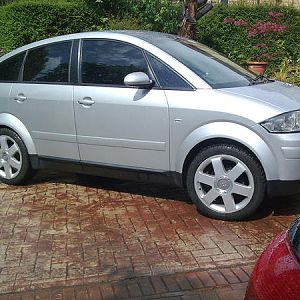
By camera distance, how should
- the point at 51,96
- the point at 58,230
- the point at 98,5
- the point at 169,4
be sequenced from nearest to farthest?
1. the point at 58,230
2. the point at 51,96
3. the point at 169,4
4. the point at 98,5

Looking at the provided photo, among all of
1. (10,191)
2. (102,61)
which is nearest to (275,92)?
(102,61)

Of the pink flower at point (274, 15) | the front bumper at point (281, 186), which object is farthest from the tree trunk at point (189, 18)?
the front bumper at point (281, 186)

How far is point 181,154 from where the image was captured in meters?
4.64

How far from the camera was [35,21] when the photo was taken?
12.4 metres

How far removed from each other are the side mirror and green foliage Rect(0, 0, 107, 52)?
328 inches

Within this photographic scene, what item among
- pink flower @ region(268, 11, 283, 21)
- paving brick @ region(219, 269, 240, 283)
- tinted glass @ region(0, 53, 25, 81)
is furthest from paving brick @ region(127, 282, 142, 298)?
pink flower @ region(268, 11, 283, 21)

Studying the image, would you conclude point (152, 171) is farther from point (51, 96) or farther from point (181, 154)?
point (51, 96)

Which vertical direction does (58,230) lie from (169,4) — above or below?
below

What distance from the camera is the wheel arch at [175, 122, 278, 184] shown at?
429 centimetres

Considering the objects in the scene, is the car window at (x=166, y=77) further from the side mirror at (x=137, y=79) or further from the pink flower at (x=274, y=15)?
the pink flower at (x=274, y=15)

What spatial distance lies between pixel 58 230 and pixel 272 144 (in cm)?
202

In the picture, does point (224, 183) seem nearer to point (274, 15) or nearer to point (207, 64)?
point (207, 64)

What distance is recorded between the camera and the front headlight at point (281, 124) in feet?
13.9

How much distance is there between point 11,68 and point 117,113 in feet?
5.52
